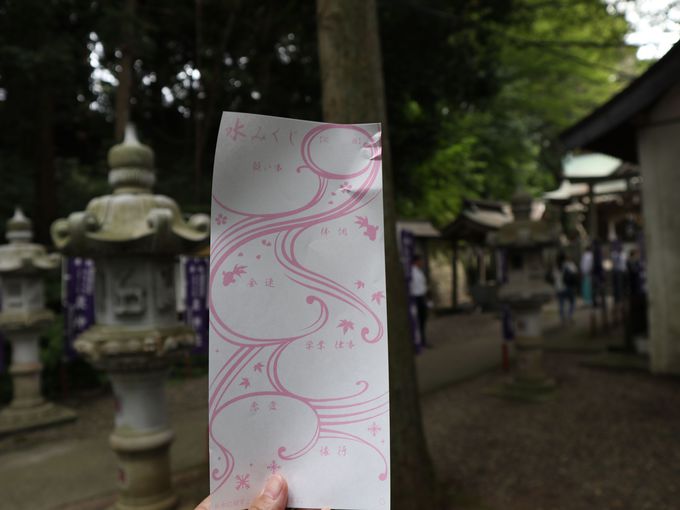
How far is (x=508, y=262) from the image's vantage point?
21.3 ft

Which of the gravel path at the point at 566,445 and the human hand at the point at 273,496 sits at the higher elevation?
the human hand at the point at 273,496

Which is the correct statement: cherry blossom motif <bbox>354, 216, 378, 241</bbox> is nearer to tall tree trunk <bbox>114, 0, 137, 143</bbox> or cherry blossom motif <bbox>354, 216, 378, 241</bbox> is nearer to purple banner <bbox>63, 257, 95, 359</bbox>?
purple banner <bbox>63, 257, 95, 359</bbox>

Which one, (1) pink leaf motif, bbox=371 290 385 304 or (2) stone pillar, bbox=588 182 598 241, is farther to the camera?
(2) stone pillar, bbox=588 182 598 241

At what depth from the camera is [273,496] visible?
1.05 m

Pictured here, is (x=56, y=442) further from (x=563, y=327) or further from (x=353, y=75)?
(x=563, y=327)

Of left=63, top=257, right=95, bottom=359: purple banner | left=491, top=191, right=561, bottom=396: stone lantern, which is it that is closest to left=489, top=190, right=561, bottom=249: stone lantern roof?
left=491, top=191, right=561, bottom=396: stone lantern

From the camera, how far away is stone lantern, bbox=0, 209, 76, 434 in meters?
5.72

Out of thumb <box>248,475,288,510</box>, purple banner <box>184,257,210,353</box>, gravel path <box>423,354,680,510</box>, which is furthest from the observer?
purple banner <box>184,257,210,353</box>

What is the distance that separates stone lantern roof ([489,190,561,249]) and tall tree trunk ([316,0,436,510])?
332 centimetres

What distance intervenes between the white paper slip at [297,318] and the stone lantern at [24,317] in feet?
18.5

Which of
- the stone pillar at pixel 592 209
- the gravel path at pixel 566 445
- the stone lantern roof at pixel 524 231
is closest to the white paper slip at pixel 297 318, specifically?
the gravel path at pixel 566 445

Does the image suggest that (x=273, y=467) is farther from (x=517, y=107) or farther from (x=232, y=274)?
(x=517, y=107)

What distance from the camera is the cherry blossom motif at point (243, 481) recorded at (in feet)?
3.50

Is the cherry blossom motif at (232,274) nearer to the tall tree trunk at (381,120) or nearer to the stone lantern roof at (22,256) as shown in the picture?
the tall tree trunk at (381,120)
